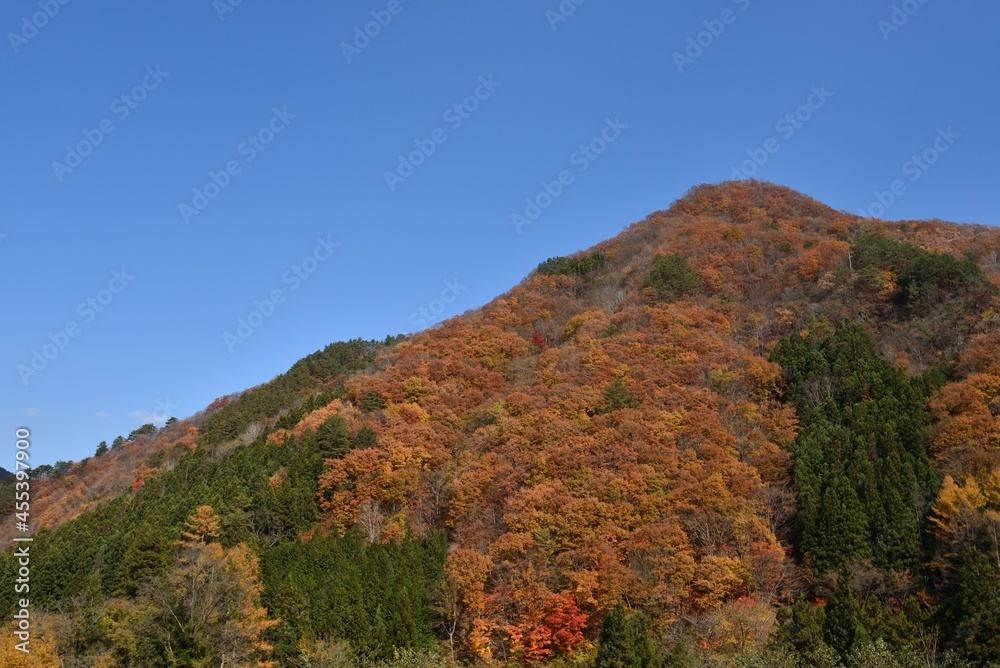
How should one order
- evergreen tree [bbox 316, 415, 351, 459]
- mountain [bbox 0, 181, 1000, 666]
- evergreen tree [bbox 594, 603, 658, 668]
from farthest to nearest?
evergreen tree [bbox 316, 415, 351, 459]
mountain [bbox 0, 181, 1000, 666]
evergreen tree [bbox 594, 603, 658, 668]

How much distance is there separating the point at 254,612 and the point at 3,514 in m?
69.8

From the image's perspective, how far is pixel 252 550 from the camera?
161 feet

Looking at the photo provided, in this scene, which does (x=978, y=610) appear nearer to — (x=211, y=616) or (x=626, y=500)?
(x=626, y=500)

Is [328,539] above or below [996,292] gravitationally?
below

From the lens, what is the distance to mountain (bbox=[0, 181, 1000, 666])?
3594cm

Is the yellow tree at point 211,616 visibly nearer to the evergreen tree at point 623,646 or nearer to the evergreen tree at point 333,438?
the evergreen tree at point 623,646

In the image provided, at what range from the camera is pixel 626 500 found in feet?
153

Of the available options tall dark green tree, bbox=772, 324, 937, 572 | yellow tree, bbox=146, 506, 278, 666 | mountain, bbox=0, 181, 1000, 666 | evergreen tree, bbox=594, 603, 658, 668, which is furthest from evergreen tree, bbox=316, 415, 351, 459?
tall dark green tree, bbox=772, 324, 937, 572

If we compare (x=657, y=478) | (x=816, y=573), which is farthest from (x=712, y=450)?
(x=816, y=573)

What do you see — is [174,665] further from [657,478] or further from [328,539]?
[657,478]

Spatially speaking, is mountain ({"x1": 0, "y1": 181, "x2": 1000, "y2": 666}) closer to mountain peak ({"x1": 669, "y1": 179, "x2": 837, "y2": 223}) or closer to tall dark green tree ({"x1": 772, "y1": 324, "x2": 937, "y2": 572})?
tall dark green tree ({"x1": 772, "y1": 324, "x2": 937, "y2": 572})

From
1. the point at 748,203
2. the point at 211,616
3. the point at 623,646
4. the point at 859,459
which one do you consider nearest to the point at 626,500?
the point at 859,459

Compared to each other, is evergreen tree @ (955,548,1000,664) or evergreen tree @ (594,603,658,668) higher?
evergreen tree @ (594,603,658,668)

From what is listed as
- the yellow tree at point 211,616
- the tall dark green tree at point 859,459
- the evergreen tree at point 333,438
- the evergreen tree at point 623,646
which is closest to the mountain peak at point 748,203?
the tall dark green tree at point 859,459
